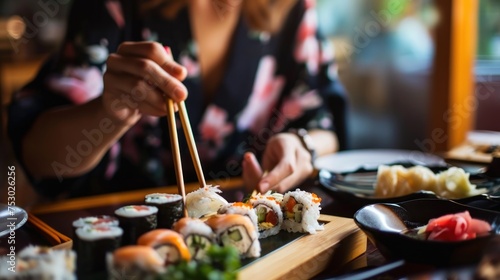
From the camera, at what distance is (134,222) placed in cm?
115

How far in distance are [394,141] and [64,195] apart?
364 centimetres

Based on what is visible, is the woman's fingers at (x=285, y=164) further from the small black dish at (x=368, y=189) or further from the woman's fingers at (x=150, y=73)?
the woman's fingers at (x=150, y=73)

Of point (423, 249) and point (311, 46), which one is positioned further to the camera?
point (311, 46)

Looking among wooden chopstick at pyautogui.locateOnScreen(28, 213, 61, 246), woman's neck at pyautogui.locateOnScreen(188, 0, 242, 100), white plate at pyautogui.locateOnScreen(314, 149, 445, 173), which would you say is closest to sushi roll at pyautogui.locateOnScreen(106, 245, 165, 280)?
wooden chopstick at pyautogui.locateOnScreen(28, 213, 61, 246)

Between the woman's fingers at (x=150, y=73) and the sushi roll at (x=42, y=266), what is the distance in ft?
1.83

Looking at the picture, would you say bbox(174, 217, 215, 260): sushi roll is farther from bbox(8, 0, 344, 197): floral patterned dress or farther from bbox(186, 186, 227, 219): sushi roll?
bbox(8, 0, 344, 197): floral patterned dress

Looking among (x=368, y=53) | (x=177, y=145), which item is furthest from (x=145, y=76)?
(x=368, y=53)

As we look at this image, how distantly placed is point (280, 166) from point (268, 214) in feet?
1.57

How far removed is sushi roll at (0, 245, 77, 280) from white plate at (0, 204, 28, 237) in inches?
12.5

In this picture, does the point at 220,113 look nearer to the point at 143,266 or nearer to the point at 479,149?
the point at 479,149

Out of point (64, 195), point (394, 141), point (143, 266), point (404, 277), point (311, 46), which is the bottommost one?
point (394, 141)

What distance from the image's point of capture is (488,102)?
12.3ft

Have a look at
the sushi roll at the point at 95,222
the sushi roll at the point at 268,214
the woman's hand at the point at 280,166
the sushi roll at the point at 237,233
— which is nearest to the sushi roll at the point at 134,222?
the sushi roll at the point at 95,222

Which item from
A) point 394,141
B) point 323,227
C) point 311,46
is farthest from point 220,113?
point 394,141
